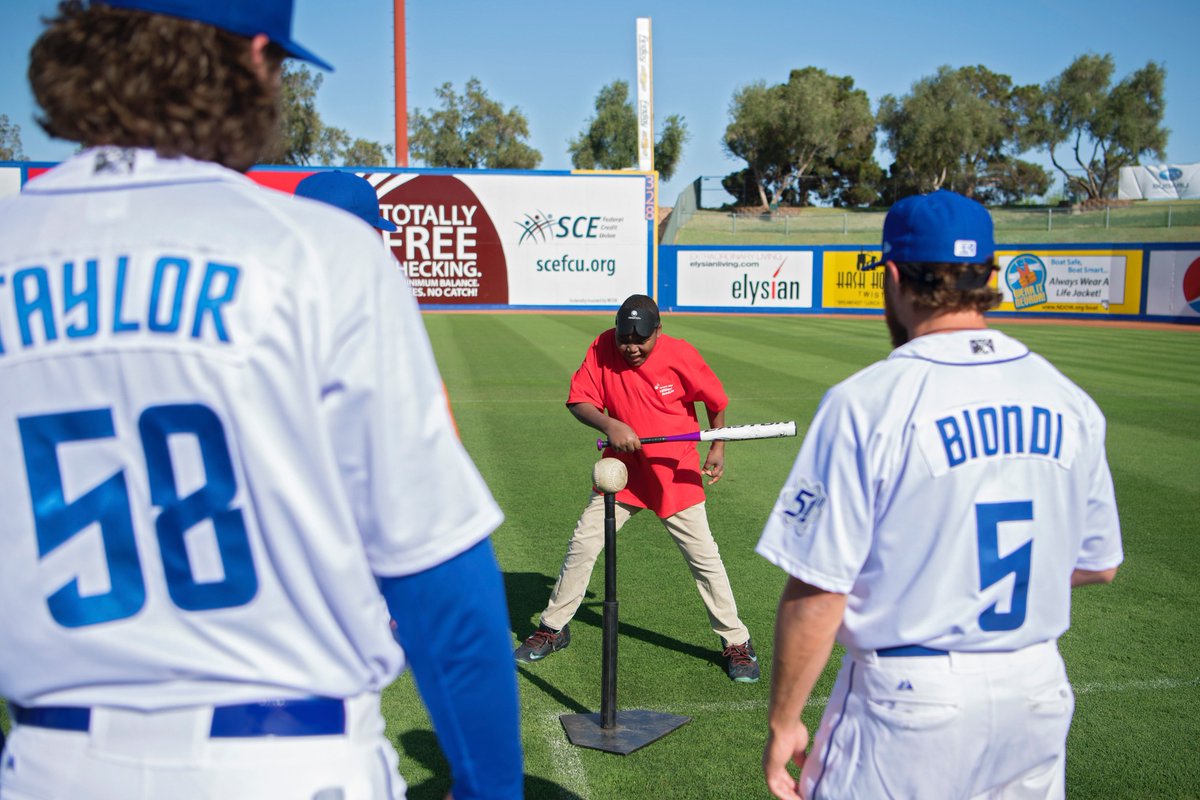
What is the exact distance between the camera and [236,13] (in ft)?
4.49

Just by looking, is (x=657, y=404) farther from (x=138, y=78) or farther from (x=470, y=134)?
(x=470, y=134)

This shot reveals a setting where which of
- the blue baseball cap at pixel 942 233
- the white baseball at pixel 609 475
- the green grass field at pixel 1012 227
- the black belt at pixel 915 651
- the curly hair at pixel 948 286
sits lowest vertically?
the white baseball at pixel 609 475

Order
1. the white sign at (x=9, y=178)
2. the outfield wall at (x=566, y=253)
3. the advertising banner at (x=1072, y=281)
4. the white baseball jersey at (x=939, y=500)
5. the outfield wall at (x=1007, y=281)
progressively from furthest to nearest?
the outfield wall at (x=566, y=253), the white sign at (x=9, y=178), the advertising banner at (x=1072, y=281), the outfield wall at (x=1007, y=281), the white baseball jersey at (x=939, y=500)

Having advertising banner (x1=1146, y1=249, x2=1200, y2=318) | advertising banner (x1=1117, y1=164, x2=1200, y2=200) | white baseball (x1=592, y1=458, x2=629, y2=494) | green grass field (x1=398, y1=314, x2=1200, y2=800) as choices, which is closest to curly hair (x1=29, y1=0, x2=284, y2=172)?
white baseball (x1=592, y1=458, x2=629, y2=494)

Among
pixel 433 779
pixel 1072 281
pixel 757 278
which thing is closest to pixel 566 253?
pixel 757 278

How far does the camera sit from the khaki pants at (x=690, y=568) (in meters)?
5.20

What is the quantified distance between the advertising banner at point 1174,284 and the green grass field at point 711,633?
55.2ft

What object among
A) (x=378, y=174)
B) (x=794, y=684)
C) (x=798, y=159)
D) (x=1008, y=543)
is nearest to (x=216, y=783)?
(x=794, y=684)

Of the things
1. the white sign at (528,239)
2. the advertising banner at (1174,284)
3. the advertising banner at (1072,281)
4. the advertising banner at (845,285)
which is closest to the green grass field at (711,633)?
the advertising banner at (1174,284)

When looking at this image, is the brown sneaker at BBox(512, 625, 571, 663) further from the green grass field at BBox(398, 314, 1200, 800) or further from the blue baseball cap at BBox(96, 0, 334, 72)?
the blue baseball cap at BBox(96, 0, 334, 72)

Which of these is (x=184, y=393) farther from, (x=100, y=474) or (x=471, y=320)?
(x=471, y=320)

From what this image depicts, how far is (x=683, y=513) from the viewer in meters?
5.31

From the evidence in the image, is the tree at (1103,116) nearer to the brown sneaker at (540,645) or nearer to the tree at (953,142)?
the tree at (953,142)

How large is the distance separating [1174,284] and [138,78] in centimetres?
3232
